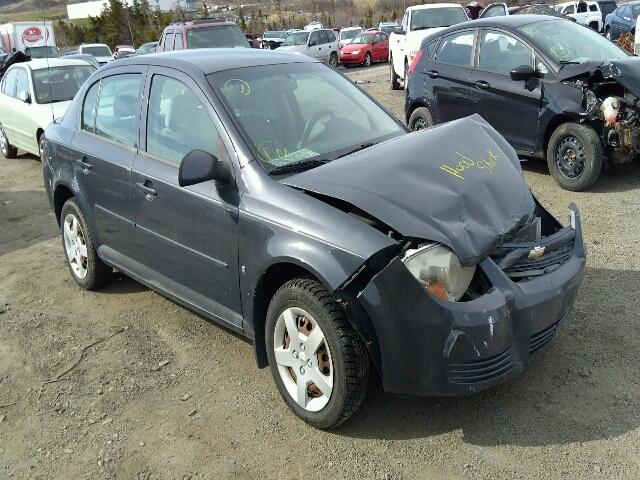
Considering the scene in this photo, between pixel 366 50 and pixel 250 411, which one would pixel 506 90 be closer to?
pixel 250 411

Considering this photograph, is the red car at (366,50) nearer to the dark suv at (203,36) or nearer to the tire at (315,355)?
the dark suv at (203,36)

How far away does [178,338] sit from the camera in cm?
429

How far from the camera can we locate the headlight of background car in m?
2.89

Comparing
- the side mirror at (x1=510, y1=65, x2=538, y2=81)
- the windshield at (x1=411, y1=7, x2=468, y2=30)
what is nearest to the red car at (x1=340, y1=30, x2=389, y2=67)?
the windshield at (x1=411, y1=7, x2=468, y2=30)

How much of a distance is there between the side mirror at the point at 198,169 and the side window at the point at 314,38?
933 inches

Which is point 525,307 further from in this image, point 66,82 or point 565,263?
point 66,82

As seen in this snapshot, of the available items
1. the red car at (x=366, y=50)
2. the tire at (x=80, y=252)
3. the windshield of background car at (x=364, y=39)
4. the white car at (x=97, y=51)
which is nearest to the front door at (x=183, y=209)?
the tire at (x=80, y=252)

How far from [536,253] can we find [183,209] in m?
2.00

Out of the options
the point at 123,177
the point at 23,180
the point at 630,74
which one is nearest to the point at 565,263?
the point at 123,177

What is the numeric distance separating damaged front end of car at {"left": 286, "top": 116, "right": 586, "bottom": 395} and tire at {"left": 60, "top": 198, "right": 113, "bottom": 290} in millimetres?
2326

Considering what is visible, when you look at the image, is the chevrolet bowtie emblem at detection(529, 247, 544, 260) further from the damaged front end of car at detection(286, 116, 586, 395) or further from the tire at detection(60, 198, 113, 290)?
the tire at detection(60, 198, 113, 290)

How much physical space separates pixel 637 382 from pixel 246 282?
218cm

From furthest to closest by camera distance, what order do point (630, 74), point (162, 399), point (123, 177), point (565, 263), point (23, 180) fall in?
1. point (23, 180)
2. point (630, 74)
3. point (123, 177)
4. point (162, 399)
5. point (565, 263)

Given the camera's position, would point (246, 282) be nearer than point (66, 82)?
Yes
